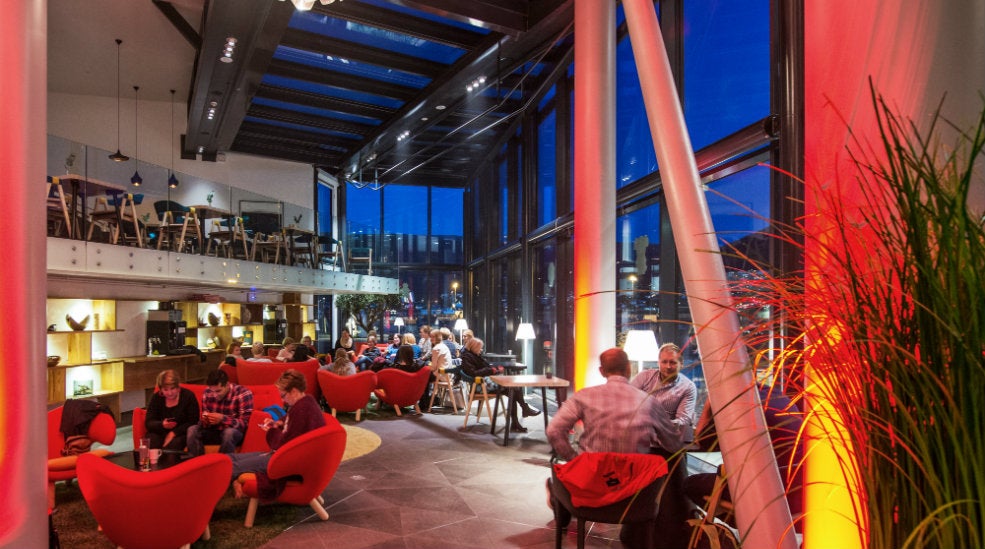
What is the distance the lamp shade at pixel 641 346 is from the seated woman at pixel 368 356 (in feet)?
20.9

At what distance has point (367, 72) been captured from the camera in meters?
9.77

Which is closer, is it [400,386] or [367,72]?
[400,386]

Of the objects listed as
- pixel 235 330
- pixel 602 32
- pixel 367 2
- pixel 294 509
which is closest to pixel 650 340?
pixel 602 32

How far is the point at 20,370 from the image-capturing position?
8.98ft

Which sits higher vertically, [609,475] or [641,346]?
[641,346]

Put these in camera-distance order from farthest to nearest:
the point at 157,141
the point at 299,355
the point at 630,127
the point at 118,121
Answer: the point at 157,141 < the point at 118,121 < the point at 299,355 < the point at 630,127

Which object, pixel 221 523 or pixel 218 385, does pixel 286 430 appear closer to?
pixel 221 523

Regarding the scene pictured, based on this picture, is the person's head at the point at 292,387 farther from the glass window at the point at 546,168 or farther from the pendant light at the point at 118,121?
the glass window at the point at 546,168

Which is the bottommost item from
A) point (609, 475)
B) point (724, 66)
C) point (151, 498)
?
point (151, 498)

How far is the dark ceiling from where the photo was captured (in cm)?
750

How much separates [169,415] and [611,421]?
4.28 meters

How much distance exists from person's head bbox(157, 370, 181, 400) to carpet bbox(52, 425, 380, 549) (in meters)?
1.08

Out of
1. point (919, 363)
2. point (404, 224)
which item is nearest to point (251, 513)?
point (919, 363)

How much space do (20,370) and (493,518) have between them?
3391 mm
